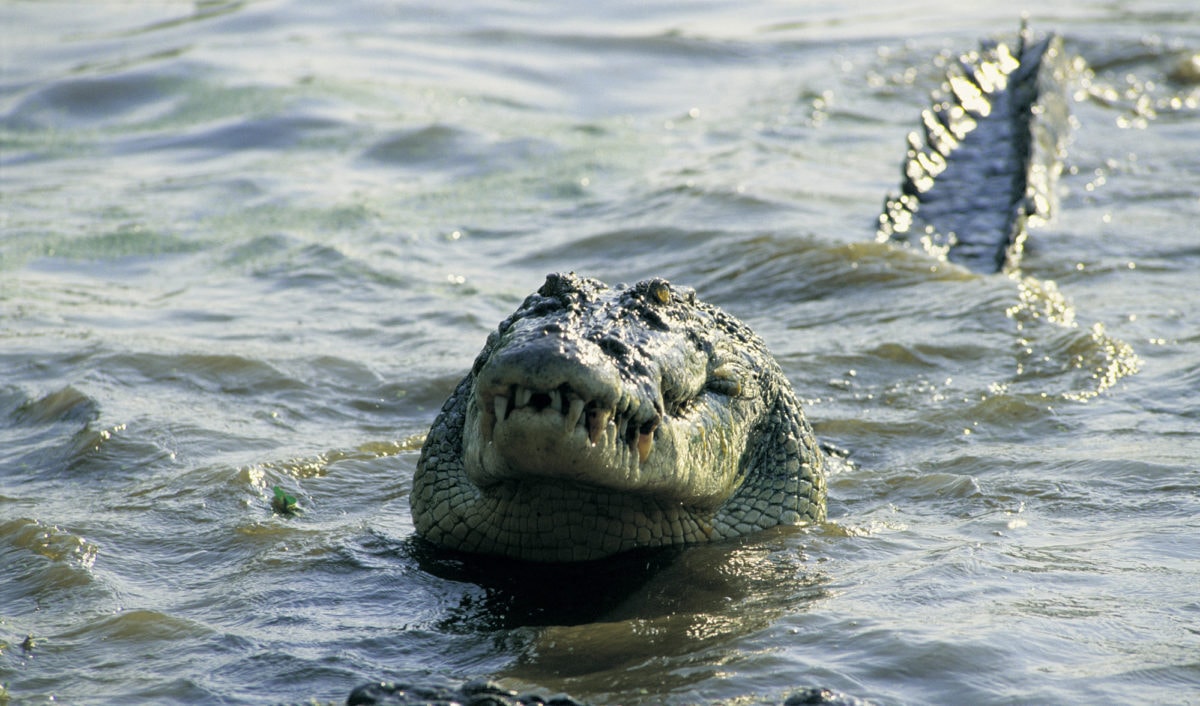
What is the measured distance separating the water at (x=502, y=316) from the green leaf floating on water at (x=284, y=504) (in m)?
0.07

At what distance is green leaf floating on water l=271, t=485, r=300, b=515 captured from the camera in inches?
153

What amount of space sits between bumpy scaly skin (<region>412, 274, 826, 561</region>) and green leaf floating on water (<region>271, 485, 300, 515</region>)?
1.64 feet

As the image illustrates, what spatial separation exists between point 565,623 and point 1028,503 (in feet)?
5.36

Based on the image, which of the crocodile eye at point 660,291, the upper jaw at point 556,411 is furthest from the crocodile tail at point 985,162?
the upper jaw at point 556,411

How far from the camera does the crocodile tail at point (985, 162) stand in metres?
7.09

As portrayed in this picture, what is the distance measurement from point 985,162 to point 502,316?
10.9 feet

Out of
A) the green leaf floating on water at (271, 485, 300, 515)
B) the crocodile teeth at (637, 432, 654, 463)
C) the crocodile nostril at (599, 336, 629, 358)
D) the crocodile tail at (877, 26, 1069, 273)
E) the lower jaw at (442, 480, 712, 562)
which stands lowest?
the green leaf floating on water at (271, 485, 300, 515)

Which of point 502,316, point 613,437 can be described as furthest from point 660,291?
point 502,316

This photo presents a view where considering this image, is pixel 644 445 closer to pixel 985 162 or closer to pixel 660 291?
pixel 660 291

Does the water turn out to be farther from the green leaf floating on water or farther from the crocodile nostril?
the crocodile nostril

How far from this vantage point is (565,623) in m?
3.01

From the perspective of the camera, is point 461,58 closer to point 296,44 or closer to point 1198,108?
point 296,44

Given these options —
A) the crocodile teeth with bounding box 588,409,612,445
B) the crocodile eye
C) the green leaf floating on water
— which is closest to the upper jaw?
the crocodile teeth with bounding box 588,409,612,445

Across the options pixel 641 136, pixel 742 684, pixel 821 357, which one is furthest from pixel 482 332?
pixel 641 136
